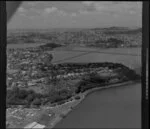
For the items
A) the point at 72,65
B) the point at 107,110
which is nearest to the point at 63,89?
the point at 72,65

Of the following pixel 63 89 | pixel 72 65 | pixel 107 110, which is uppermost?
pixel 72 65

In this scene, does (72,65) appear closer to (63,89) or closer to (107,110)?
(63,89)

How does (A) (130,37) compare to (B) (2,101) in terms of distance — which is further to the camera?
(A) (130,37)

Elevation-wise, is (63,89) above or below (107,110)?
above

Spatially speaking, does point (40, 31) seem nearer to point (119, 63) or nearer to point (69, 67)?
point (69, 67)

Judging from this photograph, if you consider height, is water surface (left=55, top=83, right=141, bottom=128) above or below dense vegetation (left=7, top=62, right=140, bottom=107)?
below

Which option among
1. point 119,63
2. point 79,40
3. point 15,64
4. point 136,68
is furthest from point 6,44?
point 136,68

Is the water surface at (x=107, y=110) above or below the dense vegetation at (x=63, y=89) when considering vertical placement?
below

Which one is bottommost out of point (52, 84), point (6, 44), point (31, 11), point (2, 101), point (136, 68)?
point (2, 101)
